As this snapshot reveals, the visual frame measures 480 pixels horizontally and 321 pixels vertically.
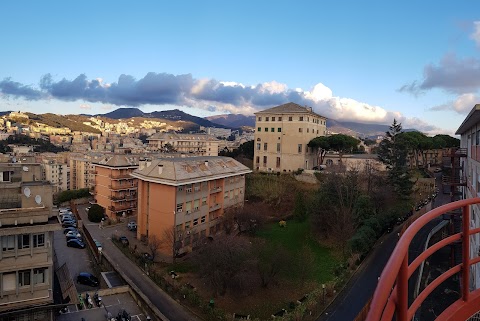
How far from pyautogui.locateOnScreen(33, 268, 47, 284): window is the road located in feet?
35.2

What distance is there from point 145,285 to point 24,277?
7.86 m

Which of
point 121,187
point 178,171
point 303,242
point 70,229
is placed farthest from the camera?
point 121,187

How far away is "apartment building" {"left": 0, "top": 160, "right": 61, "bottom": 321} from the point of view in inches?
459

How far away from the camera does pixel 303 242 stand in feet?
78.9

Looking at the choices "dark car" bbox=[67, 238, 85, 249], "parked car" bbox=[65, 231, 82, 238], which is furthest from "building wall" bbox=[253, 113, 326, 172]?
"dark car" bbox=[67, 238, 85, 249]

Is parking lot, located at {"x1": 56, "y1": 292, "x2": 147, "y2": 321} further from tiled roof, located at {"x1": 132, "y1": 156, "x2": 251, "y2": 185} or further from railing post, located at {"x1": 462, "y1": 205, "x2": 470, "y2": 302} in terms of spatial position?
railing post, located at {"x1": 462, "y1": 205, "x2": 470, "y2": 302}

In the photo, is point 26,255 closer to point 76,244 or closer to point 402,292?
point 402,292

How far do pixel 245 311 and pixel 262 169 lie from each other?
28.1 meters

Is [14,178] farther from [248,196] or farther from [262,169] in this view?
[262,169]

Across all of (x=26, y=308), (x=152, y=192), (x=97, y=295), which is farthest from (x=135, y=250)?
(x=26, y=308)

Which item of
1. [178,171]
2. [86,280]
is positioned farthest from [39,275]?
[178,171]

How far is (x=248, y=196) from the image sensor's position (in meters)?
36.2

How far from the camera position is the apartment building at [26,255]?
11.7 metres

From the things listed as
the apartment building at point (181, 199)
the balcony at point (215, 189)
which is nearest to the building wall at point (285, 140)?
the apartment building at point (181, 199)
